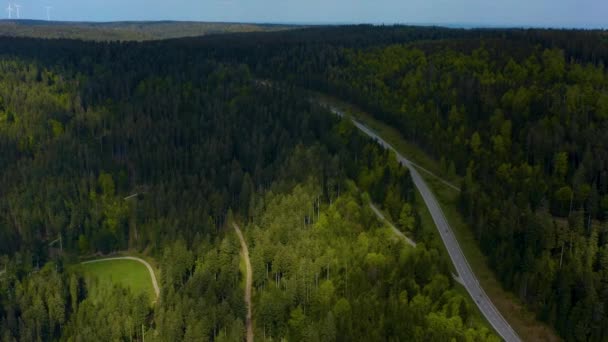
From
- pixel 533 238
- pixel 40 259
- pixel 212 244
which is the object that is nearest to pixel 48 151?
pixel 40 259

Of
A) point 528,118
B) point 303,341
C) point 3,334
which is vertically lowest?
point 3,334

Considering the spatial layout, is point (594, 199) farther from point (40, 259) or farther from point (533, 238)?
point (40, 259)

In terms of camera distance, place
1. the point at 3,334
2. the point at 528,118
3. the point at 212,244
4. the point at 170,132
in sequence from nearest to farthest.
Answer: the point at 3,334
the point at 212,244
the point at 528,118
the point at 170,132

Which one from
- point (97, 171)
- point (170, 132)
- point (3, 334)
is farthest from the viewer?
point (170, 132)

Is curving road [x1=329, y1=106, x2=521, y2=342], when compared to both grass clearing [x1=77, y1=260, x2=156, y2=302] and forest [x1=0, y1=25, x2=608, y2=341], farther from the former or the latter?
grass clearing [x1=77, y1=260, x2=156, y2=302]

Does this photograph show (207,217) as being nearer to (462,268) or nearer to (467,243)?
(462,268)

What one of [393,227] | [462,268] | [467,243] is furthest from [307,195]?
[467,243]

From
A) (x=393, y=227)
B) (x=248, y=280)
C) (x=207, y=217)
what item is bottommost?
(x=248, y=280)

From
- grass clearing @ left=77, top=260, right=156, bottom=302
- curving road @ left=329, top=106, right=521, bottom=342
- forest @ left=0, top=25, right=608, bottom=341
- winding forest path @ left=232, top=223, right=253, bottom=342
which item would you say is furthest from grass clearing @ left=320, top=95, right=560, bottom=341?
grass clearing @ left=77, top=260, right=156, bottom=302
